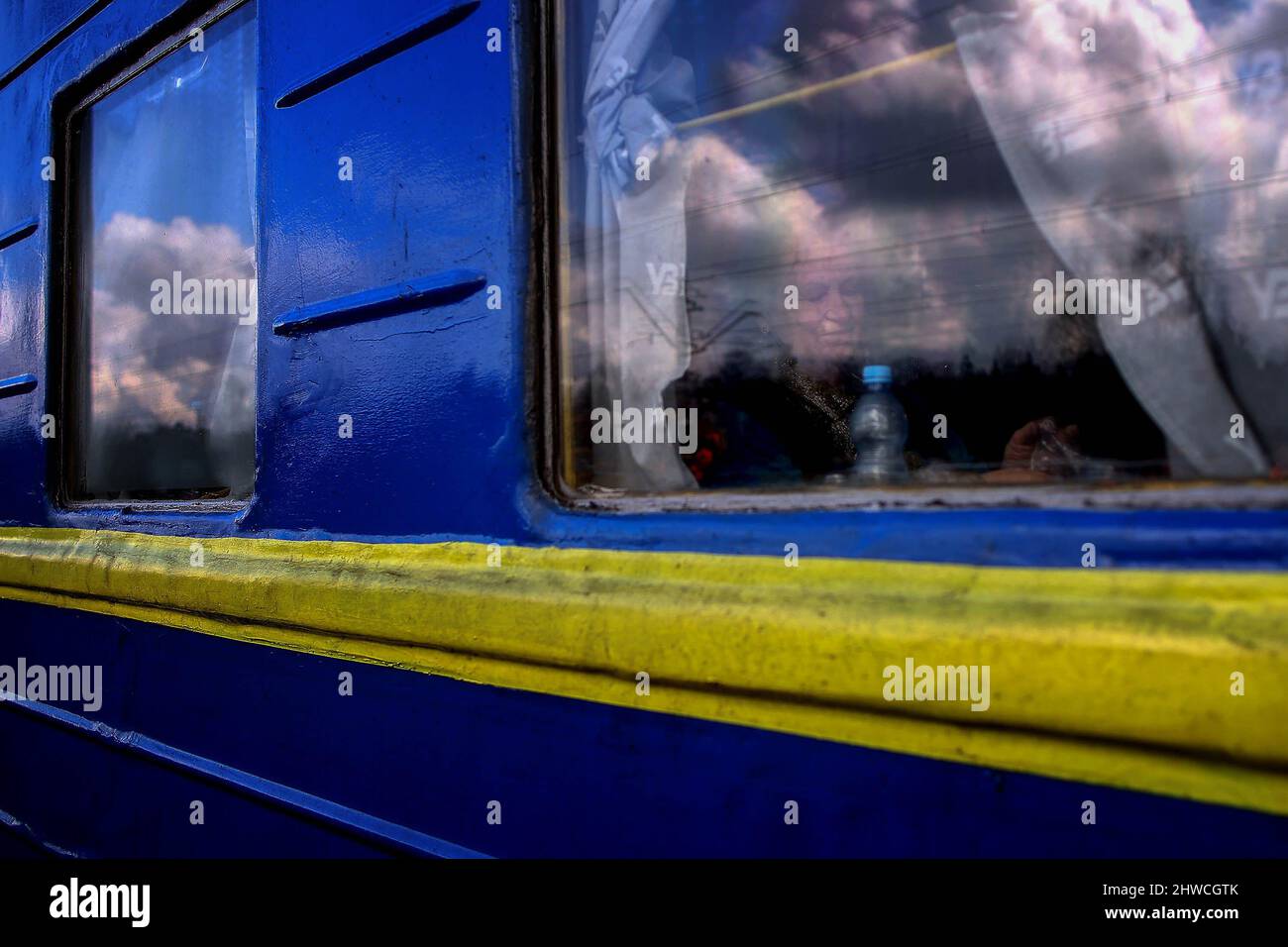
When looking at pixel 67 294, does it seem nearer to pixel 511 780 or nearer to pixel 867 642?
pixel 511 780

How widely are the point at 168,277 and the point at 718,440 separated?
5.16ft

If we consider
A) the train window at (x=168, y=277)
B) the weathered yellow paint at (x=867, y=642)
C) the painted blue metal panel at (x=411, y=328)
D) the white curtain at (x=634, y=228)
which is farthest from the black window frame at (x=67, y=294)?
the white curtain at (x=634, y=228)

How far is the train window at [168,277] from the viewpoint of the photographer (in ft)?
6.49

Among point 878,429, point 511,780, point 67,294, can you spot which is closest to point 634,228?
point 878,429

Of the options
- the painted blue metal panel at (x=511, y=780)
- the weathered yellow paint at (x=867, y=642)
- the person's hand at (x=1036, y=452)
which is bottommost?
the painted blue metal panel at (x=511, y=780)

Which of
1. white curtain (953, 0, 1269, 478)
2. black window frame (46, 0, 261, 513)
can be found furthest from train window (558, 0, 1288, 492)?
black window frame (46, 0, 261, 513)

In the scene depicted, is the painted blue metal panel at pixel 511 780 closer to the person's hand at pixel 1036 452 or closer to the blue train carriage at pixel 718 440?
the blue train carriage at pixel 718 440

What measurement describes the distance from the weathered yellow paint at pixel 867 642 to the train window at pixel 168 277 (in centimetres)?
62

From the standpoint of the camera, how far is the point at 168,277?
2209mm

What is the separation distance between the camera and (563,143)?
140 cm

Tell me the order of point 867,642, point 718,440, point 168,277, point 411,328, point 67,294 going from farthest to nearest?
point 67,294 < point 168,277 < point 411,328 < point 718,440 < point 867,642
